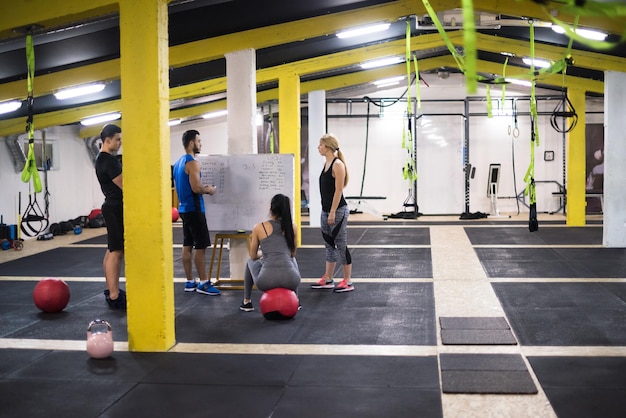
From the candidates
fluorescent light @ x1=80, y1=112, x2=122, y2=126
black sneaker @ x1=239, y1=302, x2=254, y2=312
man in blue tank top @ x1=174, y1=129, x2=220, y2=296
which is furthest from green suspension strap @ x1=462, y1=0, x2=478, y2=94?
fluorescent light @ x1=80, y1=112, x2=122, y2=126

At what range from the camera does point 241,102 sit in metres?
7.24

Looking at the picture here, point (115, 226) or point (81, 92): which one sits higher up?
point (81, 92)

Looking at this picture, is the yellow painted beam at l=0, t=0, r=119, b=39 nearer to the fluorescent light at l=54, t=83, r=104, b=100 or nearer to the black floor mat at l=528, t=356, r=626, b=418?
the black floor mat at l=528, t=356, r=626, b=418

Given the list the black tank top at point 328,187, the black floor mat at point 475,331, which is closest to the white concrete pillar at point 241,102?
the black tank top at point 328,187

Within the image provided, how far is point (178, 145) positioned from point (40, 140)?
4.85 meters

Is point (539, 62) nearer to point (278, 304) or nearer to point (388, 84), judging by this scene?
point (388, 84)

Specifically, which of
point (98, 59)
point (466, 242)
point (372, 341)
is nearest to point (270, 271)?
point (372, 341)

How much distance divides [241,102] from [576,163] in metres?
7.38

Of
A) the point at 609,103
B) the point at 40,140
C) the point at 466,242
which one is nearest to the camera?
the point at 609,103

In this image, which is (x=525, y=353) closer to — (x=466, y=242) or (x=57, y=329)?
(x=57, y=329)

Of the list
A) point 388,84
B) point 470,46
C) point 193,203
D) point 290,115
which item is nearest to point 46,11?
point 193,203

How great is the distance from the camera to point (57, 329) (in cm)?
505

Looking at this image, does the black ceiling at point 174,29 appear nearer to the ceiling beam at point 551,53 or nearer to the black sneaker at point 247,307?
the ceiling beam at point 551,53

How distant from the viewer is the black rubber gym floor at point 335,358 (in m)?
3.42
